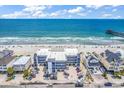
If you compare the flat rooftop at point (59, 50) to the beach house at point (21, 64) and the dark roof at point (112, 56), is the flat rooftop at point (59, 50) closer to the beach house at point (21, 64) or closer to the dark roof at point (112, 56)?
the beach house at point (21, 64)

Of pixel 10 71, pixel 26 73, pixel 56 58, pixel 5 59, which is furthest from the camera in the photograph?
pixel 5 59

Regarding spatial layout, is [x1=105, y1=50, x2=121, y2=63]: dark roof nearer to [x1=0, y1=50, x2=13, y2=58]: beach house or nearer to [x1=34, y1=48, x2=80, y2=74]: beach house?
[x1=34, y1=48, x2=80, y2=74]: beach house

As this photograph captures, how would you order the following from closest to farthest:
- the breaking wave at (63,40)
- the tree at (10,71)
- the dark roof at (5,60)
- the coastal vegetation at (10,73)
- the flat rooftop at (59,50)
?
the coastal vegetation at (10,73) < the tree at (10,71) < the dark roof at (5,60) < the flat rooftop at (59,50) < the breaking wave at (63,40)

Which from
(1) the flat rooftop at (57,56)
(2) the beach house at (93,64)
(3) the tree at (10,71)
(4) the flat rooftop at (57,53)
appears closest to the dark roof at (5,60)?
(3) the tree at (10,71)

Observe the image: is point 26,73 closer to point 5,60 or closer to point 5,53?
point 5,60

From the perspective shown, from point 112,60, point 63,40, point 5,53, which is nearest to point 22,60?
point 5,53

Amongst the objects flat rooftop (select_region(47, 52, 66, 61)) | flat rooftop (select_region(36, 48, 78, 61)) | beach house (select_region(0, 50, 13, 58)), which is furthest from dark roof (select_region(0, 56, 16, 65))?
flat rooftop (select_region(47, 52, 66, 61))
